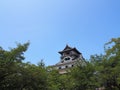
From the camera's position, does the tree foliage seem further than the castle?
No

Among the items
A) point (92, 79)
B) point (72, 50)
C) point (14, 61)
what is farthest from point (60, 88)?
point (72, 50)

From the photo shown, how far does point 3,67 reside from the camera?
64.5 ft

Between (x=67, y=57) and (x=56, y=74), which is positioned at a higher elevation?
(x=67, y=57)

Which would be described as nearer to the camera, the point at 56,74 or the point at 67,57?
the point at 56,74

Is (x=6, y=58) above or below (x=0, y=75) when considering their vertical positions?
above

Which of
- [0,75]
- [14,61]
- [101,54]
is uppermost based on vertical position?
[101,54]

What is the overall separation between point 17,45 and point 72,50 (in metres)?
34.6

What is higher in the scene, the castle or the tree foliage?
the castle

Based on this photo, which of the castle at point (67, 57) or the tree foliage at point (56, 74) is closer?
the tree foliage at point (56, 74)

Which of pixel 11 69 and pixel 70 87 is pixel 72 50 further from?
pixel 11 69

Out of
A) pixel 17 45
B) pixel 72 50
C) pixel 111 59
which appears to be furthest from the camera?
pixel 72 50

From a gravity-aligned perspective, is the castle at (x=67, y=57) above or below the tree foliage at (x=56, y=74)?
above

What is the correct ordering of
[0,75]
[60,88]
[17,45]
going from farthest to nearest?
[60,88]
[17,45]
[0,75]

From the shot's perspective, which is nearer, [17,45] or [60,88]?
[17,45]
